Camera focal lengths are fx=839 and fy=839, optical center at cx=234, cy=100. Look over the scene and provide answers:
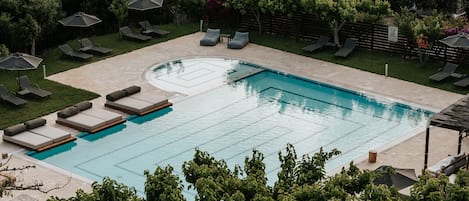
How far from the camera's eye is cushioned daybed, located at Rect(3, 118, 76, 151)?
27891 mm

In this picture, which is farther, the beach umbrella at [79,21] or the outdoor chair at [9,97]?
the beach umbrella at [79,21]

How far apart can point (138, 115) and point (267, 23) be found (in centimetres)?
1185

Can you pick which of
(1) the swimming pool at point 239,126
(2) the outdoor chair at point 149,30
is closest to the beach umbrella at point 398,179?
(1) the swimming pool at point 239,126

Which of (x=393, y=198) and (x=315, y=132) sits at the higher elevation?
(x=393, y=198)

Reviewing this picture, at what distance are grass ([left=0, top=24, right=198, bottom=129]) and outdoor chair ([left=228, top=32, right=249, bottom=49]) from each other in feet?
9.89

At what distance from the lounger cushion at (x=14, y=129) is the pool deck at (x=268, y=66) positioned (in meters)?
0.38

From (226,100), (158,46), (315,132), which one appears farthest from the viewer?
(158,46)

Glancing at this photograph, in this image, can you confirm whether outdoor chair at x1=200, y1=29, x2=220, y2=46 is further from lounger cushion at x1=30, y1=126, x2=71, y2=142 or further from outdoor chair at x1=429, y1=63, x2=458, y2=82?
lounger cushion at x1=30, y1=126, x2=71, y2=142

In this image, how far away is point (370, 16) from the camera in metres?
37.3

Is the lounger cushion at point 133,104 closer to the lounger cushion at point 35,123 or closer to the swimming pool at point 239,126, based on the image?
the swimming pool at point 239,126

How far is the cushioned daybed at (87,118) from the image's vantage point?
2950 centimetres

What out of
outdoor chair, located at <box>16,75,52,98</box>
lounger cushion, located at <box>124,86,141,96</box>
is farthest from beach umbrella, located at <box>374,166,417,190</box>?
outdoor chair, located at <box>16,75,52,98</box>

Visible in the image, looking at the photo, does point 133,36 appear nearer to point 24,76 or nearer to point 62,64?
point 62,64

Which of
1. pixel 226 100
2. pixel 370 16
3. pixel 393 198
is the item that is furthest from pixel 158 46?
pixel 393 198
